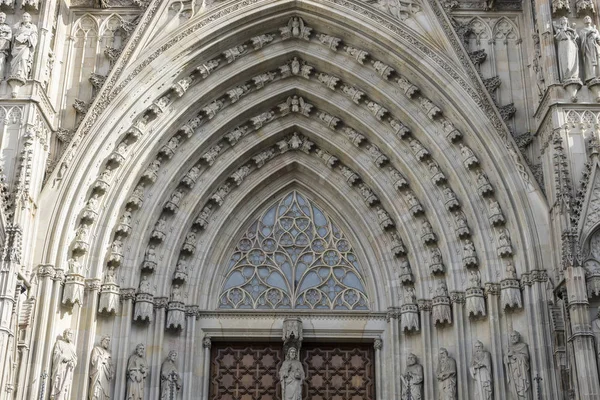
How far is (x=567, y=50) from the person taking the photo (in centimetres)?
1455

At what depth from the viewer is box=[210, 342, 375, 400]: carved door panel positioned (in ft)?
50.9

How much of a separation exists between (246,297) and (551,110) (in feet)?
20.0

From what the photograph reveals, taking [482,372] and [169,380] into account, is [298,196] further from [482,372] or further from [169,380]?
[482,372]

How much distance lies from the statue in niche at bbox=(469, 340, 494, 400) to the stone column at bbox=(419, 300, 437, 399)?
773 mm

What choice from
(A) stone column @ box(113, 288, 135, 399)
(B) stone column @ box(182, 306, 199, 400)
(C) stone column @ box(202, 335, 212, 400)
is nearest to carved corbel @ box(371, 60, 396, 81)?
(B) stone column @ box(182, 306, 199, 400)

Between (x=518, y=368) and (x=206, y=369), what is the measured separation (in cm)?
519

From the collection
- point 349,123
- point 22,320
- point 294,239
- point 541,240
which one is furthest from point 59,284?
point 541,240

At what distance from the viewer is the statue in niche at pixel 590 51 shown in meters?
14.4

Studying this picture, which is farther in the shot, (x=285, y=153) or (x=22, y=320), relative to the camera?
(x=285, y=153)

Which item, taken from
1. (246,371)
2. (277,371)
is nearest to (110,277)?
(246,371)

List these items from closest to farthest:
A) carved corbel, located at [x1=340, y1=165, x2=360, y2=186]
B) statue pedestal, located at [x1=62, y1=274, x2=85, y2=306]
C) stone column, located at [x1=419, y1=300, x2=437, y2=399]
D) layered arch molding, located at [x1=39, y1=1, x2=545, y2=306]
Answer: statue pedestal, located at [x1=62, y1=274, x2=85, y2=306]
stone column, located at [x1=419, y1=300, x2=437, y2=399]
layered arch molding, located at [x1=39, y1=1, x2=545, y2=306]
carved corbel, located at [x1=340, y1=165, x2=360, y2=186]

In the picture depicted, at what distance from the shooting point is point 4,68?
14.4 meters

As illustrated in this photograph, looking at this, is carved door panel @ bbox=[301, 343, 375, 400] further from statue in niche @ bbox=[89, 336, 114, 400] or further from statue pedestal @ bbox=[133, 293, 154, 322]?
statue in niche @ bbox=[89, 336, 114, 400]

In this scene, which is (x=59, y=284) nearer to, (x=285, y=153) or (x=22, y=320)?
(x=22, y=320)
